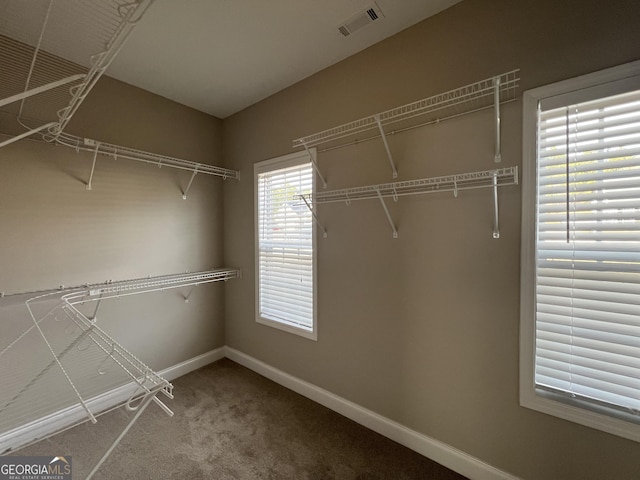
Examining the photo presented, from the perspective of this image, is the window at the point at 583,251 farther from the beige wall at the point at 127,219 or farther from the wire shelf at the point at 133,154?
the beige wall at the point at 127,219

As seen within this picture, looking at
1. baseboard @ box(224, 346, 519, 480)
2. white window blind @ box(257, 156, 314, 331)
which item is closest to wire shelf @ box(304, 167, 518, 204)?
white window blind @ box(257, 156, 314, 331)

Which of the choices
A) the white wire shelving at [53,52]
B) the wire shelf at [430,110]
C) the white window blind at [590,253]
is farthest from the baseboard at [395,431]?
the white wire shelving at [53,52]

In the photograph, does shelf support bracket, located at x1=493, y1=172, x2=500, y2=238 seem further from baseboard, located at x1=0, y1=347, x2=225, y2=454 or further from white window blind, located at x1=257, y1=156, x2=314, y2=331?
baseboard, located at x1=0, y1=347, x2=225, y2=454

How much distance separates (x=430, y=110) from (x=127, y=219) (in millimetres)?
2485

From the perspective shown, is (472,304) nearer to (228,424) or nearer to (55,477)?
(228,424)

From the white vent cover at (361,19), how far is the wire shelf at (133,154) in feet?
5.35

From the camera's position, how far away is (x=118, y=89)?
224cm

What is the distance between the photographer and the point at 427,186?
166 centimetres

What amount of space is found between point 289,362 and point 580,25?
9.29ft

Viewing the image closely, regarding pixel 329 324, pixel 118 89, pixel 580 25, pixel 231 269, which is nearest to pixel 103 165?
pixel 118 89

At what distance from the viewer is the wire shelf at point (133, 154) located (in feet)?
6.15

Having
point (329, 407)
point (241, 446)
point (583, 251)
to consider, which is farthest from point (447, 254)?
point (241, 446)

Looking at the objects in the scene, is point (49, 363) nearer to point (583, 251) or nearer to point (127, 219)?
point (127, 219)

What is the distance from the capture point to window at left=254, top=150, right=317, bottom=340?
7.52ft
